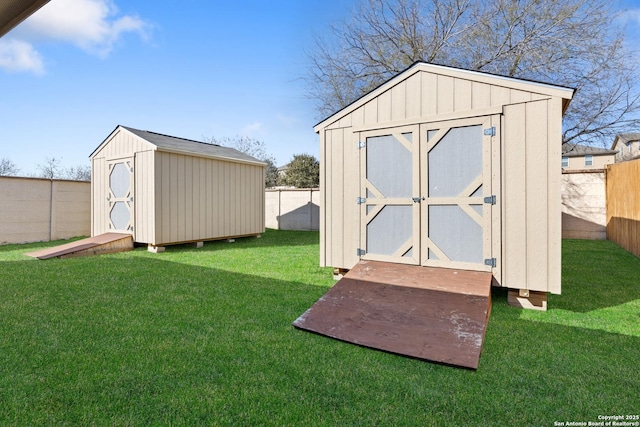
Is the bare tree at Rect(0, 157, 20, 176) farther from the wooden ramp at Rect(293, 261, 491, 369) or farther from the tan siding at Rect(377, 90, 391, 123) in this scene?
the wooden ramp at Rect(293, 261, 491, 369)

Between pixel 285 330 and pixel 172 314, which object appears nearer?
pixel 285 330

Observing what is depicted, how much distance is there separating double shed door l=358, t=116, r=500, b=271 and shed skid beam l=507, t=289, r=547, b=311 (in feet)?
1.29

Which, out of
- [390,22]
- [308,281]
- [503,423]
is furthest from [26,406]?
[390,22]

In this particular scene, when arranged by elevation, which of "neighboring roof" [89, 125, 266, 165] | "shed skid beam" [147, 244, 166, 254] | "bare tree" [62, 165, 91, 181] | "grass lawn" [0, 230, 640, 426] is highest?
"bare tree" [62, 165, 91, 181]

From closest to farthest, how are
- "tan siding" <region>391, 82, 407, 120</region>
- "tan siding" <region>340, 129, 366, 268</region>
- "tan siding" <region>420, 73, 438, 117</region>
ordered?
1. "tan siding" <region>420, 73, 438, 117</region>
2. "tan siding" <region>391, 82, 407, 120</region>
3. "tan siding" <region>340, 129, 366, 268</region>

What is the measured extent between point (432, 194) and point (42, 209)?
1036cm

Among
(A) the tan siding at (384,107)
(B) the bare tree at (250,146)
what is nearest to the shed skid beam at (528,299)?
(A) the tan siding at (384,107)

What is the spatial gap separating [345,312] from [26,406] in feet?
7.56

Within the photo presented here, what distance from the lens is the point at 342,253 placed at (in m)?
4.63

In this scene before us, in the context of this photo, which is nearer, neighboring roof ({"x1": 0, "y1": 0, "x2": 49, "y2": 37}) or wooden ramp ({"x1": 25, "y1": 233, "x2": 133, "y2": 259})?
neighboring roof ({"x1": 0, "y1": 0, "x2": 49, "y2": 37})

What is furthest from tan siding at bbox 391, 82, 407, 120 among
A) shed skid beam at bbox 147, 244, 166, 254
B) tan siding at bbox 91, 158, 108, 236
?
tan siding at bbox 91, 158, 108, 236

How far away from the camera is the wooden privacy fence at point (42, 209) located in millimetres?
8383

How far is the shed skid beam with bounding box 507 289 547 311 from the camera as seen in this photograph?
11.4 feet

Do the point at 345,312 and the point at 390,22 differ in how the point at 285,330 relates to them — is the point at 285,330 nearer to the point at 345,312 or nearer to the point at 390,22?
the point at 345,312
